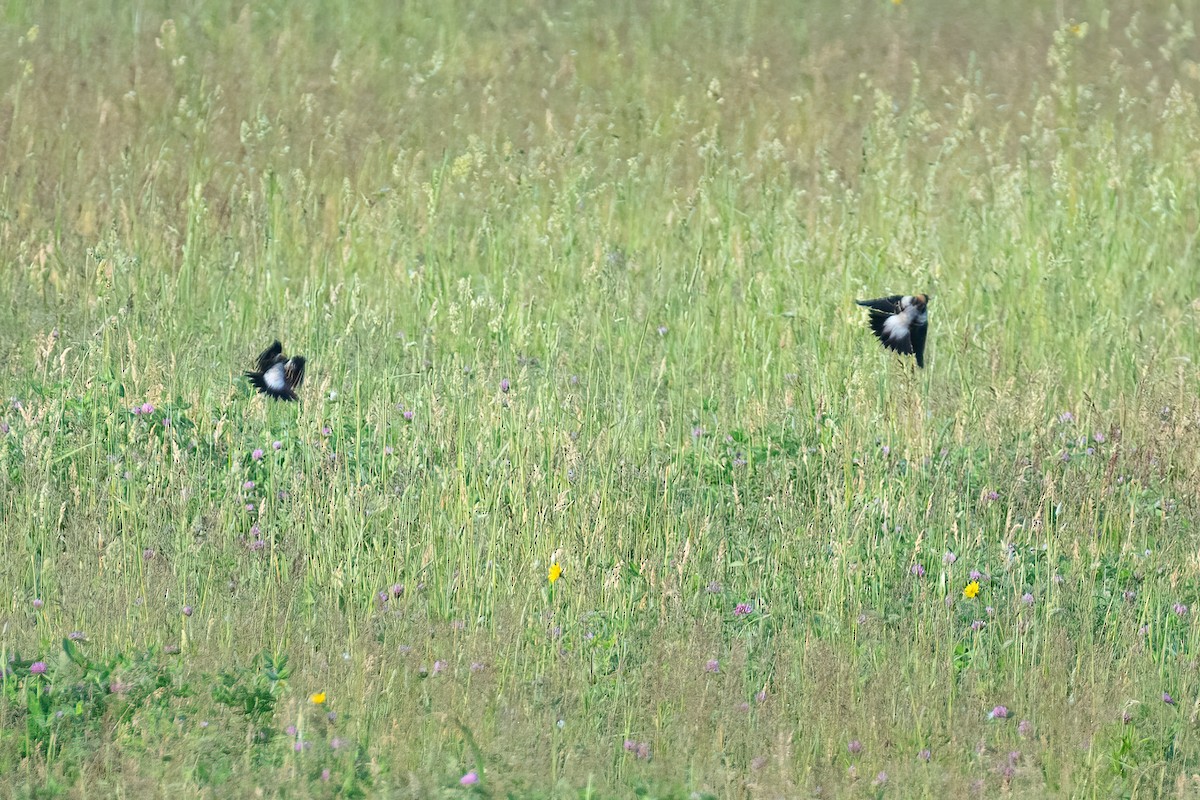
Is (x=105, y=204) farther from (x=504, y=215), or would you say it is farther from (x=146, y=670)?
(x=146, y=670)

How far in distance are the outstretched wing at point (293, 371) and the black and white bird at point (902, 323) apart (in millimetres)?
2000

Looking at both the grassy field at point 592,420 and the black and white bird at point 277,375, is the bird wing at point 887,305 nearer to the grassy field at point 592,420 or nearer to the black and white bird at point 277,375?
the grassy field at point 592,420

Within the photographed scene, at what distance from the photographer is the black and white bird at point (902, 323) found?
17.0 feet

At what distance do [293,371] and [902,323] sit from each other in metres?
2.19

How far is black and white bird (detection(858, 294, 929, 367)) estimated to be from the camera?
17.0 ft

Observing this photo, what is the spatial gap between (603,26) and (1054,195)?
3.55 m

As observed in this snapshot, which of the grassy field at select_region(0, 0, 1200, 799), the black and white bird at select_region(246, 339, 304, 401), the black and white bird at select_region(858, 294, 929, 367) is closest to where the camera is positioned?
the grassy field at select_region(0, 0, 1200, 799)

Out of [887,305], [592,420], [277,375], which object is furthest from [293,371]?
[887,305]

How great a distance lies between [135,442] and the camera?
14.3 feet

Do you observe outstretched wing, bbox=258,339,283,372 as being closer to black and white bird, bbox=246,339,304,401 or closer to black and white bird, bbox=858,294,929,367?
black and white bird, bbox=246,339,304,401

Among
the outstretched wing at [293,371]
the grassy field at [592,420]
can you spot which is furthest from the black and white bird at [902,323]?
the outstretched wing at [293,371]

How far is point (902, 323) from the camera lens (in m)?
5.24

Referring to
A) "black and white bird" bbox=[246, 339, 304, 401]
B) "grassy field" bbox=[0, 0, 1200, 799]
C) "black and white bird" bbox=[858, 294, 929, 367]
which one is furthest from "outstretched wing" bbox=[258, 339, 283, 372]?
"black and white bird" bbox=[858, 294, 929, 367]

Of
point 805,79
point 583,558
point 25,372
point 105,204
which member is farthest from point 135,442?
point 805,79
